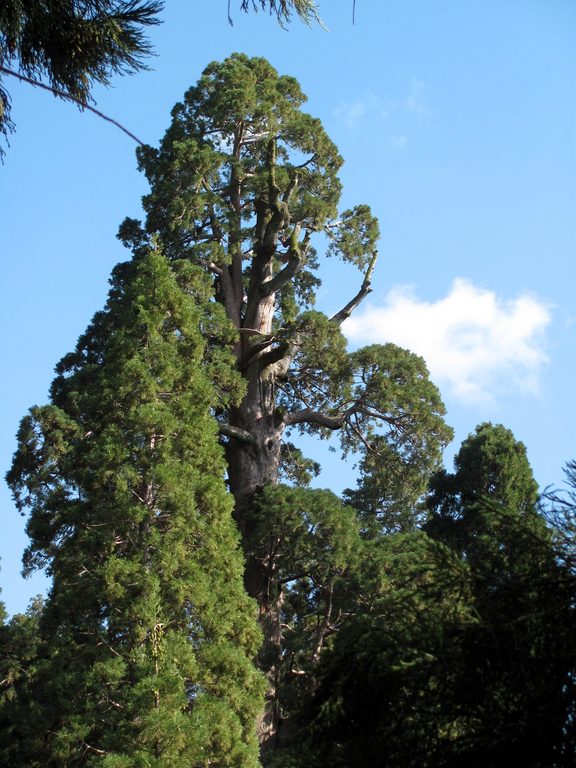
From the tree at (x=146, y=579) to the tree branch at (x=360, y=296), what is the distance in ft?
20.2

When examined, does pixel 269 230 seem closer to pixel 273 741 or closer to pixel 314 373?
pixel 314 373

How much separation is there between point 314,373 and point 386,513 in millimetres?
4361

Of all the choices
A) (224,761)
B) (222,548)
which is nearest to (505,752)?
(224,761)

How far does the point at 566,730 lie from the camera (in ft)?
10.2

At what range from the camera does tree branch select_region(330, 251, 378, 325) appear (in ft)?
58.5

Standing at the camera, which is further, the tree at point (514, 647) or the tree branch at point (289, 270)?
the tree branch at point (289, 270)

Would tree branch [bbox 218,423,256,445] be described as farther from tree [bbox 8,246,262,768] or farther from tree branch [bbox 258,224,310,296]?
tree [bbox 8,246,262,768]

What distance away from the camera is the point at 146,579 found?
9773mm

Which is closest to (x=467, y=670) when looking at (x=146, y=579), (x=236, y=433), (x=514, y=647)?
(x=514, y=647)

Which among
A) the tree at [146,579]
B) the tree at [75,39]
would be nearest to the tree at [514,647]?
the tree at [75,39]

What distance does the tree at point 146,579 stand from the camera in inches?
363

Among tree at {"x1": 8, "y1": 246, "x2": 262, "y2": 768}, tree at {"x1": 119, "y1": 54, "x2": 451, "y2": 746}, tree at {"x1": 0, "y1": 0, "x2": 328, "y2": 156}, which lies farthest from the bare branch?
tree at {"x1": 0, "y1": 0, "x2": 328, "y2": 156}

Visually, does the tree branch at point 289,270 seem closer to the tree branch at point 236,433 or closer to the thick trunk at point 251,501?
the thick trunk at point 251,501

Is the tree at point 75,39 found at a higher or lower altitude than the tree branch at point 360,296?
lower
